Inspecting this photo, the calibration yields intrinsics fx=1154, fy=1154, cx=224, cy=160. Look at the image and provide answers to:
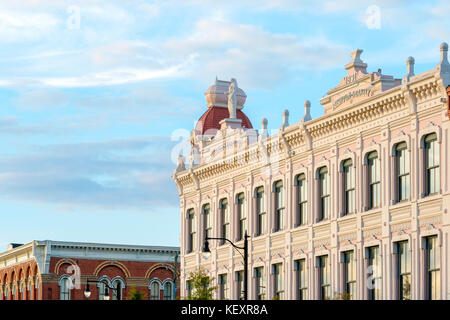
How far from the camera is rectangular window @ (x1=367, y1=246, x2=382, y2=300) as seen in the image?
148 ft

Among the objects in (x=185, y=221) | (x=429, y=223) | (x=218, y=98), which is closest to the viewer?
(x=429, y=223)

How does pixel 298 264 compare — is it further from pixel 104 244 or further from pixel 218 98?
pixel 104 244

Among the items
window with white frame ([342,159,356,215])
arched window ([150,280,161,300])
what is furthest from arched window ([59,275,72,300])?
window with white frame ([342,159,356,215])

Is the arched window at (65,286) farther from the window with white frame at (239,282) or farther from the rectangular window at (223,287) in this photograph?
the window with white frame at (239,282)

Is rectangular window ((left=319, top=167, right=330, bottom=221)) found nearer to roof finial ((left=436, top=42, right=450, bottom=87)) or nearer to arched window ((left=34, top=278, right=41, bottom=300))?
roof finial ((left=436, top=42, right=450, bottom=87))

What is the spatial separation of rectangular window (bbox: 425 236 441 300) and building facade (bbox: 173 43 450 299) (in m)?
0.05

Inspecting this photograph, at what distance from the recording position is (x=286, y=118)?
174 ft

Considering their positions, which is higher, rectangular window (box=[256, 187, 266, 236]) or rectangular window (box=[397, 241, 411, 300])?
rectangular window (box=[256, 187, 266, 236])

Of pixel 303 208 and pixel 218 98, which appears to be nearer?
pixel 303 208

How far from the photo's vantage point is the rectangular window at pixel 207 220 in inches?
2357

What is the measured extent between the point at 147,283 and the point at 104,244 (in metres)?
4.72

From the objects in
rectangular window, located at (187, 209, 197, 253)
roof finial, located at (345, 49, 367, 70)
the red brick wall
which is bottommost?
the red brick wall

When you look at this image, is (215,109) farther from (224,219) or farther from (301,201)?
(301,201)
